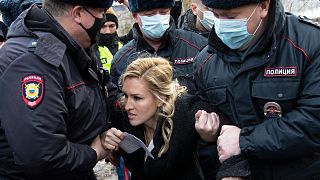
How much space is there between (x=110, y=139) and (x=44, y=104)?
0.61m

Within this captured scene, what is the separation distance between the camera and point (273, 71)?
197 centimetres

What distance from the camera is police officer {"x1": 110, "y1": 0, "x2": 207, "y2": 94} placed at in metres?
3.40

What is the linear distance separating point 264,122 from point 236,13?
0.61m

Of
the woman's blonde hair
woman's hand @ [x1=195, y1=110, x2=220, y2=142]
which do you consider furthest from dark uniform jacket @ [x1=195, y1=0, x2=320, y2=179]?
the woman's blonde hair

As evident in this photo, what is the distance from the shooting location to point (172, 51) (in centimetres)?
351

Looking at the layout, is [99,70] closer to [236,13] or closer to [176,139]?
[176,139]

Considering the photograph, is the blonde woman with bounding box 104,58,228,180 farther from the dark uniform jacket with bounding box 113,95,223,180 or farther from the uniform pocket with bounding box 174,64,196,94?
the uniform pocket with bounding box 174,64,196,94

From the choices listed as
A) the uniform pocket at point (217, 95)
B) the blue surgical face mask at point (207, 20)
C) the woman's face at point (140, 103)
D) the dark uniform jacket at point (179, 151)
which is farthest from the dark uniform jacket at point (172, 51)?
the uniform pocket at point (217, 95)

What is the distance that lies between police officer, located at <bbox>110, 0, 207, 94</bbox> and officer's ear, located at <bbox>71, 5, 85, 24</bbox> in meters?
1.20

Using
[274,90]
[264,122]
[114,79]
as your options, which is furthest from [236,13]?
[114,79]

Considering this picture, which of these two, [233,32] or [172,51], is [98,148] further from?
[172,51]

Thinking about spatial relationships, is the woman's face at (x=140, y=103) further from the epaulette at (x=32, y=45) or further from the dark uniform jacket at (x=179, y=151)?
the epaulette at (x=32, y=45)

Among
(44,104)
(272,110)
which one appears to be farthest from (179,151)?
(44,104)

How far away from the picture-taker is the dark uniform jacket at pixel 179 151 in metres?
2.50
